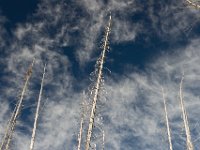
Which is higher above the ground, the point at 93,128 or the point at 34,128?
the point at 34,128

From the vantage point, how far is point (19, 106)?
22141 millimetres

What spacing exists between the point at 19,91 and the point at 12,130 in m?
3.39

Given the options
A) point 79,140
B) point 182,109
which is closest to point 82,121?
point 79,140

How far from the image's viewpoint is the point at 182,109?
23109 mm

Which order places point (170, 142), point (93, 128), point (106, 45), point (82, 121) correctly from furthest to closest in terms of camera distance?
1. point (82, 121)
2. point (170, 142)
3. point (106, 45)
4. point (93, 128)

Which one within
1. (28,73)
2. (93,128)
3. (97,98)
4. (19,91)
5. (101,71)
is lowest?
(93,128)

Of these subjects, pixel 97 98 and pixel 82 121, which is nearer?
pixel 97 98

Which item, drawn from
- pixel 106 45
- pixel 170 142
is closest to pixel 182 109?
pixel 170 142

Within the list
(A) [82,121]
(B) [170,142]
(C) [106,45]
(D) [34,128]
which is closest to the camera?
(C) [106,45]

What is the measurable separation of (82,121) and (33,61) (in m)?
7.86

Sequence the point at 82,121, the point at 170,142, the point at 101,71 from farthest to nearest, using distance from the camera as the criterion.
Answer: the point at 82,121
the point at 170,142
the point at 101,71

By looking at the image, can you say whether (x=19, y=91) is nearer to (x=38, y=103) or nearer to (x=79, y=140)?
(x=38, y=103)

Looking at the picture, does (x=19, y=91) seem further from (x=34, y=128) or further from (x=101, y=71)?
(x=101, y=71)

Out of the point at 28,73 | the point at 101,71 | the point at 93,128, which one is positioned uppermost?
the point at 28,73
